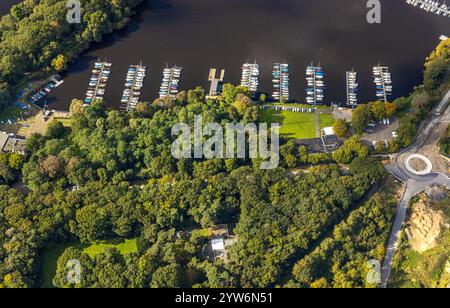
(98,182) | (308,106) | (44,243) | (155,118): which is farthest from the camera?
(308,106)

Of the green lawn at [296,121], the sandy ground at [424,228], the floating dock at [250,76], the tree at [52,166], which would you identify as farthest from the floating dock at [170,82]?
the sandy ground at [424,228]

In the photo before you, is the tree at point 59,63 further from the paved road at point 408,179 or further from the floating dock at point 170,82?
the paved road at point 408,179

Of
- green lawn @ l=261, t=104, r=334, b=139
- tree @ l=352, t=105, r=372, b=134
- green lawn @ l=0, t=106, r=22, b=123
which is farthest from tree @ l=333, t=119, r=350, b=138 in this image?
green lawn @ l=0, t=106, r=22, b=123

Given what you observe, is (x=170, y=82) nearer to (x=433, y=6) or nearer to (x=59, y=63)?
(x=59, y=63)

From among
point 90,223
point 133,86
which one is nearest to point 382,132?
point 133,86

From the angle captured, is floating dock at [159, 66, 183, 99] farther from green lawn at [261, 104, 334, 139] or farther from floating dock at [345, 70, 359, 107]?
floating dock at [345, 70, 359, 107]

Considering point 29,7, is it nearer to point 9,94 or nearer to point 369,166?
point 9,94

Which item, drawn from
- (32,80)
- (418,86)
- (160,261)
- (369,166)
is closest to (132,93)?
(32,80)
